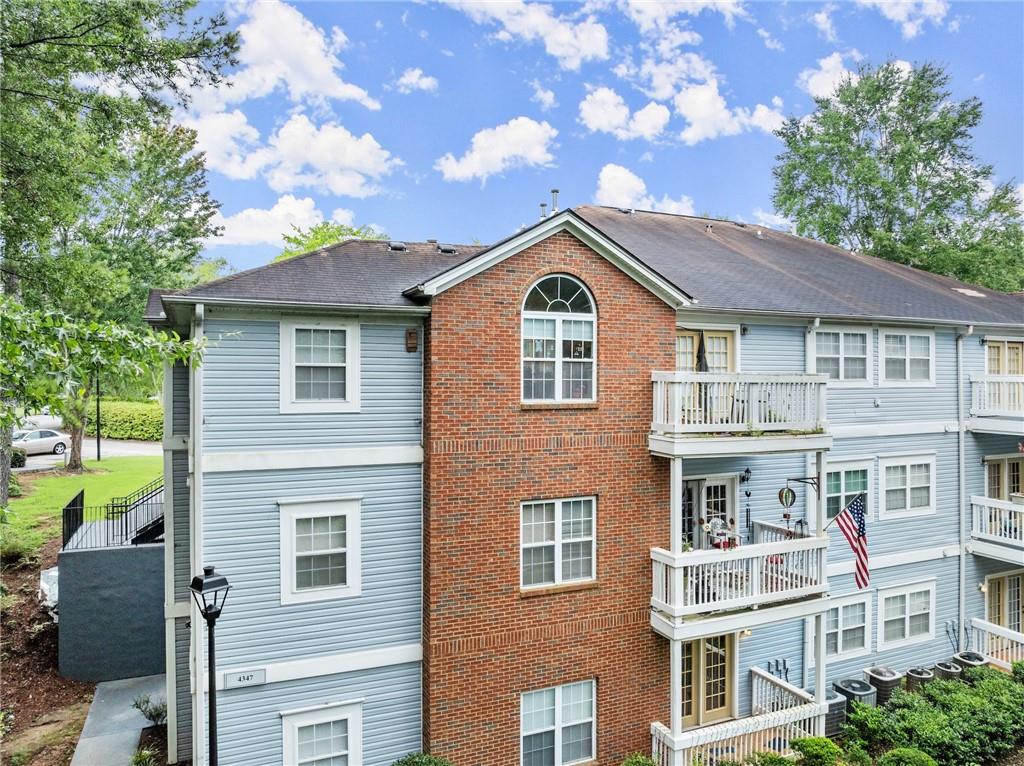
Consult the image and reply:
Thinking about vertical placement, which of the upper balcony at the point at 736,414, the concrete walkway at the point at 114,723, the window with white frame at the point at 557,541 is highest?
the upper balcony at the point at 736,414

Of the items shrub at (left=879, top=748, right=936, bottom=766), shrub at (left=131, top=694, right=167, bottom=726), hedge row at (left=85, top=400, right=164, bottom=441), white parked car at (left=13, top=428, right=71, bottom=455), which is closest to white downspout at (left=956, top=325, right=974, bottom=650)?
shrub at (left=879, top=748, right=936, bottom=766)

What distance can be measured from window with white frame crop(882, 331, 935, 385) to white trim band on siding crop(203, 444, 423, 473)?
35.9ft

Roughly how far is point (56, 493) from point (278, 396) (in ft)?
71.0

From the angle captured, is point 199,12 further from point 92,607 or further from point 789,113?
point 789,113

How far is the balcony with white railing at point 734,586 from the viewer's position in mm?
9828

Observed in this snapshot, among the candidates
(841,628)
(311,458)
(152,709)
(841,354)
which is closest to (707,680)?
(841,628)

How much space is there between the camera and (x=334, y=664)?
9070mm

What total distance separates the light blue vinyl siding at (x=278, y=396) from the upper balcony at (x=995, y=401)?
544 inches

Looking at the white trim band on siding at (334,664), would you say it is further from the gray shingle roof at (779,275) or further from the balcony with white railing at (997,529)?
the balcony with white railing at (997,529)

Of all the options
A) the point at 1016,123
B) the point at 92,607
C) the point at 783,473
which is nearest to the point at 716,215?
the point at 1016,123

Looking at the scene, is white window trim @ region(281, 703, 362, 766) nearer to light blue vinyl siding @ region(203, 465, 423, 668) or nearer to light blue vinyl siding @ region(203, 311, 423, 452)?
light blue vinyl siding @ region(203, 465, 423, 668)

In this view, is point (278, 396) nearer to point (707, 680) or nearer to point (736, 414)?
point (736, 414)

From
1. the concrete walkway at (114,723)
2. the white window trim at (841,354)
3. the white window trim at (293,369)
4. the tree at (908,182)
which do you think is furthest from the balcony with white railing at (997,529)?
the concrete walkway at (114,723)

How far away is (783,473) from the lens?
12.3 meters
